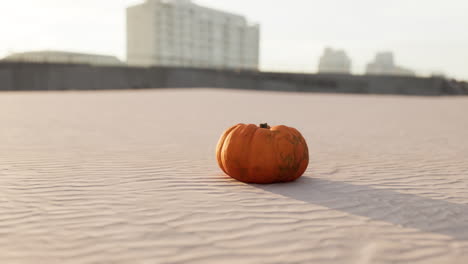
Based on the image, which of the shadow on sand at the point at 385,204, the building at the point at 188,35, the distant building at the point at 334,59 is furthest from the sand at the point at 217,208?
the distant building at the point at 334,59

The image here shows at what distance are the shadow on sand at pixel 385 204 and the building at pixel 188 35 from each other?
5688 centimetres

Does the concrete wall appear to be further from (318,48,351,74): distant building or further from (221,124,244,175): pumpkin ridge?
(318,48,351,74): distant building

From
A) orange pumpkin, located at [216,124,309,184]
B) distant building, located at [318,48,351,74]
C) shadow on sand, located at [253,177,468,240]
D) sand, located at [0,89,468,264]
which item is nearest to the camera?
sand, located at [0,89,468,264]

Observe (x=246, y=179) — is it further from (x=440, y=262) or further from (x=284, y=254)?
(x=440, y=262)

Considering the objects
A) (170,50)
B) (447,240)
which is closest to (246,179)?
(447,240)

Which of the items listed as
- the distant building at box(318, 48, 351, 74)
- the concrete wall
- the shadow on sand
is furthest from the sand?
the distant building at box(318, 48, 351, 74)

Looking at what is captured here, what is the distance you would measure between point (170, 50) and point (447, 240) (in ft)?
228

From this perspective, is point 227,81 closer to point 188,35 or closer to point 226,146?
point 226,146

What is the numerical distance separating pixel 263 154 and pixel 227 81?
32609mm

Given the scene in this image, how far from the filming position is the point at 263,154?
366 cm

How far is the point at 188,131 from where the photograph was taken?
8359mm

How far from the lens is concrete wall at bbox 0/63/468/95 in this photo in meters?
30.4

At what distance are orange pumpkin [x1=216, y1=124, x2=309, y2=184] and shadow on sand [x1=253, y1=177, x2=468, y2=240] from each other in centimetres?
14

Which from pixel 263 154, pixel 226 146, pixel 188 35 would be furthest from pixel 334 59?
pixel 263 154
